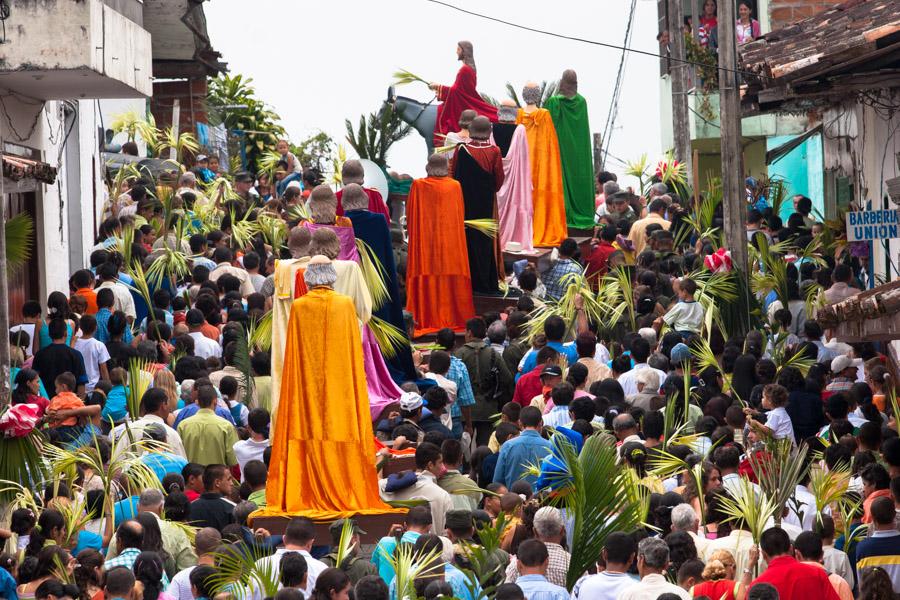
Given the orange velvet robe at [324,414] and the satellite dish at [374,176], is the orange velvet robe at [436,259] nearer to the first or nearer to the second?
the satellite dish at [374,176]

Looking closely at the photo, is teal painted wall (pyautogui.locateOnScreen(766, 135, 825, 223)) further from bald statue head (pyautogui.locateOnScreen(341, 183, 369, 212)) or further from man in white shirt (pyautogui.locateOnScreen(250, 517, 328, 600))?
man in white shirt (pyautogui.locateOnScreen(250, 517, 328, 600))

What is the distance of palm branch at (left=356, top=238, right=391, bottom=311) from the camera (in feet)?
48.2

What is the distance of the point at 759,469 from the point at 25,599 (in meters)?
4.29

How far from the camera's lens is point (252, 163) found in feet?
110

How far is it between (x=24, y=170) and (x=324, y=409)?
6.11 m

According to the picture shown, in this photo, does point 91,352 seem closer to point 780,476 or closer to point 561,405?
point 561,405

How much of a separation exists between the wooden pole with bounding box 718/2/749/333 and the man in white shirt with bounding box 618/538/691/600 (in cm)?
888

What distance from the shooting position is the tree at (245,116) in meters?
33.3

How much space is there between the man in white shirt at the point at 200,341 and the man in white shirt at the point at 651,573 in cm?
721

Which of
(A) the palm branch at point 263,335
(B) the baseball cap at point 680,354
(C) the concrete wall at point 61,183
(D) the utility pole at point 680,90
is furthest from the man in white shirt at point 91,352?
(D) the utility pole at point 680,90

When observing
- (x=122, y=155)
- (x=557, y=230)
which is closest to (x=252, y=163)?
(x=122, y=155)

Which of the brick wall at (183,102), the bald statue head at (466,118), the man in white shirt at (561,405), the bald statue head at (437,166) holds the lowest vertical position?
the man in white shirt at (561,405)

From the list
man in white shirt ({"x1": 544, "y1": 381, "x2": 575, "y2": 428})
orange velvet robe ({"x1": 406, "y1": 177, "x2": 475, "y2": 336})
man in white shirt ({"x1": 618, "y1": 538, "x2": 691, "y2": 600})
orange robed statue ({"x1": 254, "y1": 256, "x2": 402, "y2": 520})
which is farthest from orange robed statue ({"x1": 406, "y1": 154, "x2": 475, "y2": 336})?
man in white shirt ({"x1": 618, "y1": 538, "x2": 691, "y2": 600})

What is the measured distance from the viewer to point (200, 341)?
15477 millimetres
